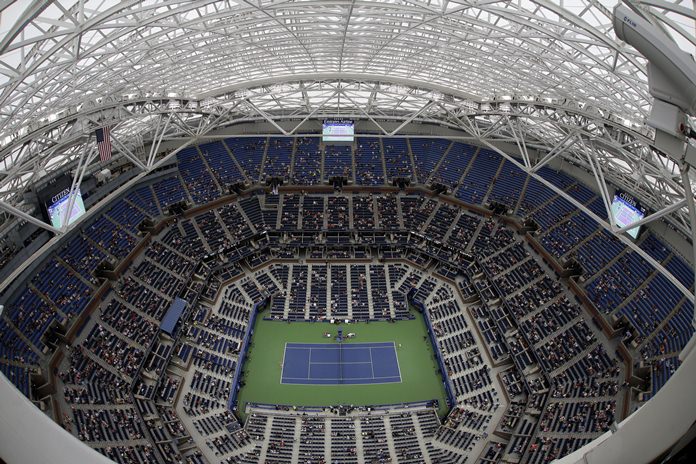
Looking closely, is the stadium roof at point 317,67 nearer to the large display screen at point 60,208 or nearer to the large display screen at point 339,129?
the large display screen at point 60,208

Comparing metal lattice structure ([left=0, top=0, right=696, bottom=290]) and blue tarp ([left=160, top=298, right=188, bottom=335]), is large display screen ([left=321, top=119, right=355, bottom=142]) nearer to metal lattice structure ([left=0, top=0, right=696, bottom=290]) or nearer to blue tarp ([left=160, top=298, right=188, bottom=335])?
metal lattice structure ([left=0, top=0, right=696, bottom=290])

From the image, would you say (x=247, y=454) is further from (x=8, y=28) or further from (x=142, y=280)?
(x=8, y=28)

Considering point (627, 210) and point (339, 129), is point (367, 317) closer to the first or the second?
point (339, 129)

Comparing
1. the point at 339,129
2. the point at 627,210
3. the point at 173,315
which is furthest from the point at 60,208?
the point at 627,210

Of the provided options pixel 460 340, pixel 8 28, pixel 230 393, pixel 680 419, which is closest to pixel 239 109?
pixel 230 393

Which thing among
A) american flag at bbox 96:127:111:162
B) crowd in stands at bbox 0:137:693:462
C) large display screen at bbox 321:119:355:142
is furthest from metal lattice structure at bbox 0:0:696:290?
crowd in stands at bbox 0:137:693:462
